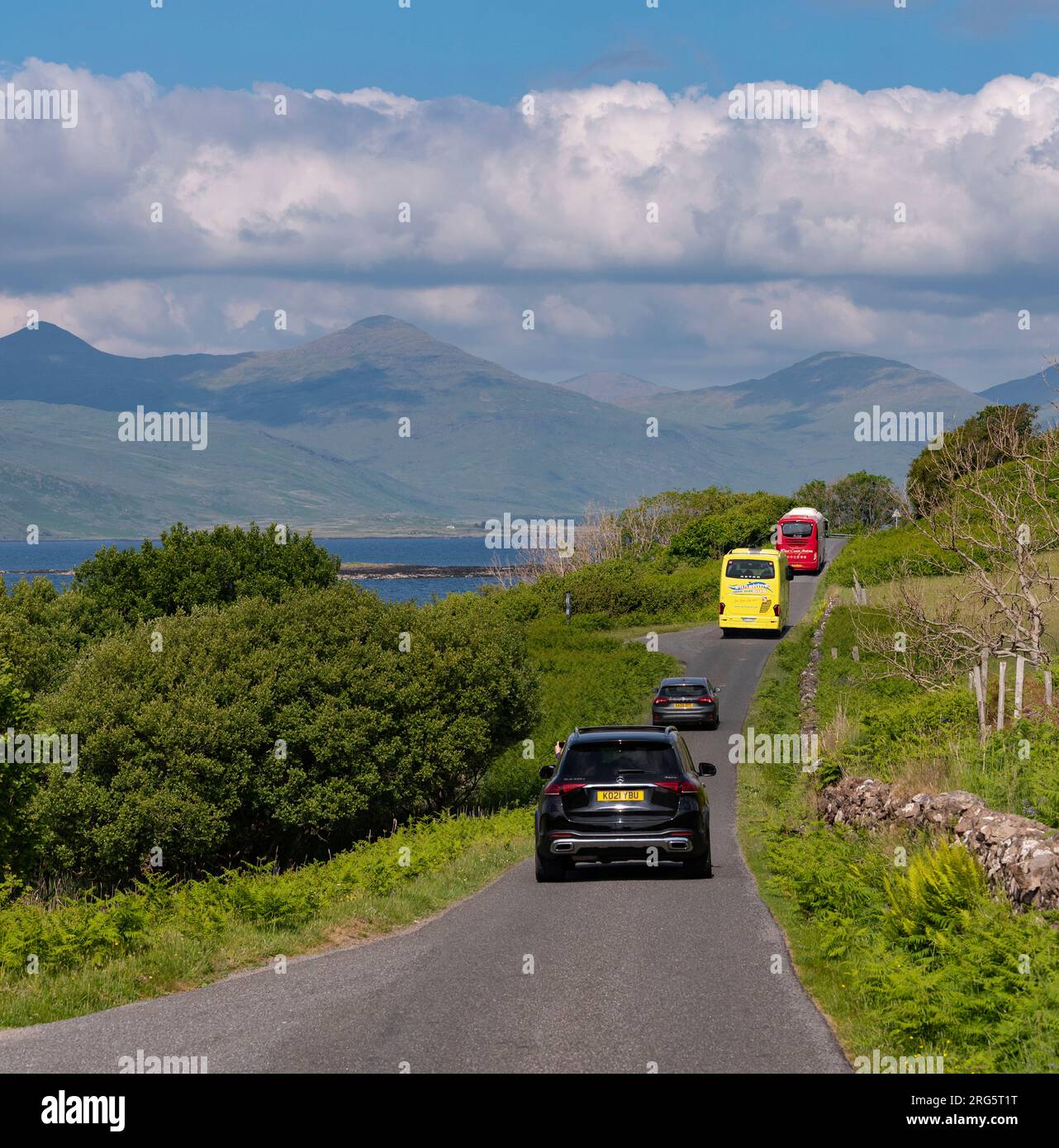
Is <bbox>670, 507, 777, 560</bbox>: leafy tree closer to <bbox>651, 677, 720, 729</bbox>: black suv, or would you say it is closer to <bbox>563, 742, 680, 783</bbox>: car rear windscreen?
<bbox>651, 677, 720, 729</bbox>: black suv

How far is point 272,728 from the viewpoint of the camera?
38281mm

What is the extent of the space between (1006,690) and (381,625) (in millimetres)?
19535

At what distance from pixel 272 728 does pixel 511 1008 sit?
97.3ft

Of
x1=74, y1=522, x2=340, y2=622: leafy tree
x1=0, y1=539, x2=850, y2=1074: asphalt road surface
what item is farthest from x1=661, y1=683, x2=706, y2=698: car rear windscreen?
x1=0, y1=539, x2=850, y2=1074: asphalt road surface

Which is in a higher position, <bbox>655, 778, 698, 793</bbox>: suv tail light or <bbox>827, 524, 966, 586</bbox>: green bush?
<bbox>827, 524, 966, 586</bbox>: green bush

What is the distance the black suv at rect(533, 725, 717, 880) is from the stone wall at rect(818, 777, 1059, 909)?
2499 millimetres

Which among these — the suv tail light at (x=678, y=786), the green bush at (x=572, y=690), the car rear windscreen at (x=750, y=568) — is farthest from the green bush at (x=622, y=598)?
the suv tail light at (x=678, y=786)

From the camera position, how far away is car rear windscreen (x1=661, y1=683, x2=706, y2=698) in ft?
153

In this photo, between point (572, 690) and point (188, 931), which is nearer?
A: point (188, 931)

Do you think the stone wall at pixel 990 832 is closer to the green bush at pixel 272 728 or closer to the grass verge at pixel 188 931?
the grass verge at pixel 188 931

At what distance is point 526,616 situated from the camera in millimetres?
88562

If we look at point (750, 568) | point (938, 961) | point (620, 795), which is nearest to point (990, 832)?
point (938, 961)

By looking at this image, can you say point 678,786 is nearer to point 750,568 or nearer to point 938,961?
point 938,961

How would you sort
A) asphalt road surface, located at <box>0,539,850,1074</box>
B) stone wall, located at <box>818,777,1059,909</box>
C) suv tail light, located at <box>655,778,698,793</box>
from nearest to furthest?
1. asphalt road surface, located at <box>0,539,850,1074</box>
2. stone wall, located at <box>818,777,1059,909</box>
3. suv tail light, located at <box>655,778,698,793</box>
